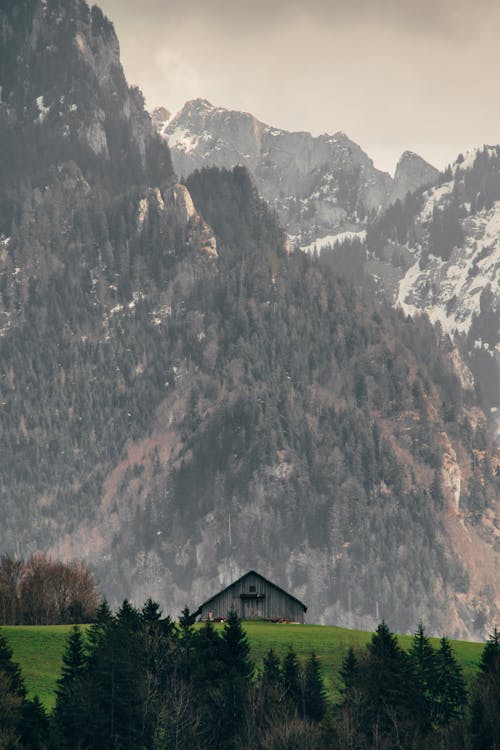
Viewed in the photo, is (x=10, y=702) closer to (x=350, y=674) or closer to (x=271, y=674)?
(x=271, y=674)

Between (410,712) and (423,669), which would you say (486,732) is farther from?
(423,669)

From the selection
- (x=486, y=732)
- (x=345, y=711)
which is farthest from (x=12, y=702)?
(x=486, y=732)

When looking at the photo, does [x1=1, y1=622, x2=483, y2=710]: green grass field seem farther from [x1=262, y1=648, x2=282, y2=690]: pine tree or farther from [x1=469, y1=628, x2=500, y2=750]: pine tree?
[x1=469, y1=628, x2=500, y2=750]: pine tree

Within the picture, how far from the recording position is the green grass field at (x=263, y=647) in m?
159

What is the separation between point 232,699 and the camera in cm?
14000

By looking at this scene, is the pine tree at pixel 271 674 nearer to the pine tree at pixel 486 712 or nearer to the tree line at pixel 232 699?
the tree line at pixel 232 699

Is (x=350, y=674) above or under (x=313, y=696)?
above

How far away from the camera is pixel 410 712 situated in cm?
13750

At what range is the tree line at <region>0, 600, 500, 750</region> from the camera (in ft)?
431

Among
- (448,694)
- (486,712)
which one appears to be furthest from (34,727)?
(448,694)

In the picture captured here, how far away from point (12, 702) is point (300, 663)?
32.5m

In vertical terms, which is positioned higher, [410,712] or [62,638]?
[62,638]

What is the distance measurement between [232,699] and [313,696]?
766 centimetres

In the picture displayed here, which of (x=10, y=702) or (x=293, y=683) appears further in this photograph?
(x=293, y=683)
